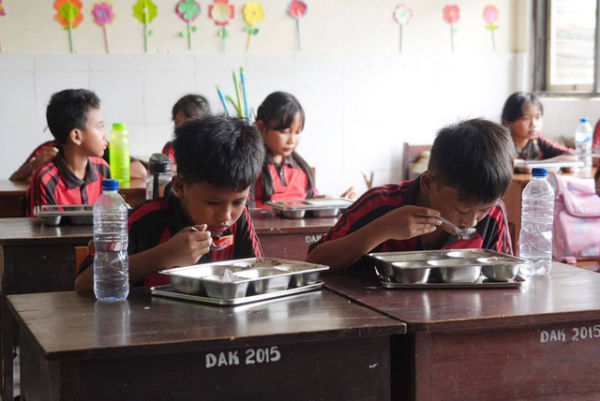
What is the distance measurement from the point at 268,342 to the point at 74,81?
3903 mm

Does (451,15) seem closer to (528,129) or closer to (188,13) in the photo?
(528,129)

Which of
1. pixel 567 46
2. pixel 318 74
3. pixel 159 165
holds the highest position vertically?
pixel 567 46

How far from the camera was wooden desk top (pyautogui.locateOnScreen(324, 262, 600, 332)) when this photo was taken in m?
1.44

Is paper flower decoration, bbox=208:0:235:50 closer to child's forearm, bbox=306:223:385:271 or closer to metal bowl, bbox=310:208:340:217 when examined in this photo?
metal bowl, bbox=310:208:340:217

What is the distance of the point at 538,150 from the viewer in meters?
4.80

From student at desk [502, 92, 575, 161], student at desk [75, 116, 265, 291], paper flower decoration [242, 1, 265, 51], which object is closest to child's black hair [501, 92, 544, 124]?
student at desk [502, 92, 575, 161]

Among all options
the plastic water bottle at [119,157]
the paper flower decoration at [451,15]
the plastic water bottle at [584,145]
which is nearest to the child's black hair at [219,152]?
the plastic water bottle at [119,157]

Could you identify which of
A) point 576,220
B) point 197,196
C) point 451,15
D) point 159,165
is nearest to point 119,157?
point 159,165

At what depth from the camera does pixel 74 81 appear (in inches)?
192

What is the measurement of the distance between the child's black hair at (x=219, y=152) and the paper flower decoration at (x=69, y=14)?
3256 millimetres

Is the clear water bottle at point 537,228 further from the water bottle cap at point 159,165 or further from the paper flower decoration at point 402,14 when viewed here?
the paper flower decoration at point 402,14

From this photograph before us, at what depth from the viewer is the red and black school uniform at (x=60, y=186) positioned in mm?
3109

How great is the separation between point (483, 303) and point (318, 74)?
3905 millimetres

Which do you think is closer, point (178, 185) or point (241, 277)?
point (241, 277)
